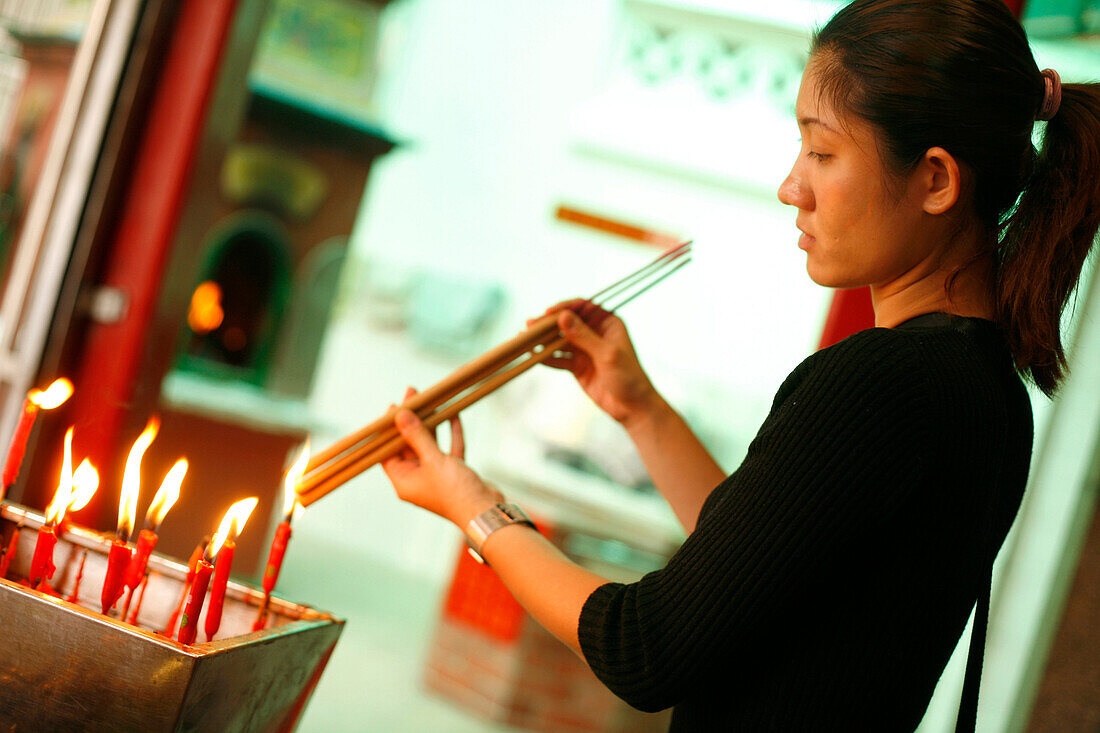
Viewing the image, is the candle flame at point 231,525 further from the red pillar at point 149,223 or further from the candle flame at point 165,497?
the red pillar at point 149,223

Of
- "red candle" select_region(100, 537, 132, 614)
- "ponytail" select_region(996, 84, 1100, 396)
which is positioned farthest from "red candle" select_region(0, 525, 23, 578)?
"ponytail" select_region(996, 84, 1100, 396)

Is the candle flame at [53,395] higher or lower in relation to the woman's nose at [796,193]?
lower

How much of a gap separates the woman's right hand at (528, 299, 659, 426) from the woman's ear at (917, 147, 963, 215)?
16.2 inches

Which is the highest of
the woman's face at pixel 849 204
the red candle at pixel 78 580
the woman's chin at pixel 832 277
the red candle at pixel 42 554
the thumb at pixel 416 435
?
the woman's face at pixel 849 204

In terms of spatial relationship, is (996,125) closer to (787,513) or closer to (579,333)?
(787,513)

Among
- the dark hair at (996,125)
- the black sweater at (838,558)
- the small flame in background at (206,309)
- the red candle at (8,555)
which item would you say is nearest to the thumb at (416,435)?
the black sweater at (838,558)

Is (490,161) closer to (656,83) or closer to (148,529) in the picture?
(656,83)

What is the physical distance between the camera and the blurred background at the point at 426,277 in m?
1.64

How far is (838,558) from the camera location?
2.10 feet

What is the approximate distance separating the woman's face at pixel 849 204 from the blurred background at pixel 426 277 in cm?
20

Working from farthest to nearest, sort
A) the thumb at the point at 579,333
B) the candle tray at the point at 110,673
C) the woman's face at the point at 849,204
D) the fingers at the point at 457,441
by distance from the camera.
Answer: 1. the thumb at the point at 579,333
2. the fingers at the point at 457,441
3. the woman's face at the point at 849,204
4. the candle tray at the point at 110,673

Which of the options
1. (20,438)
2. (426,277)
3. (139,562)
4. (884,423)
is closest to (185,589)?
(139,562)

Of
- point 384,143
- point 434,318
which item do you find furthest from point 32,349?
point 434,318

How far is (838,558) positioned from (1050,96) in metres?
0.41
